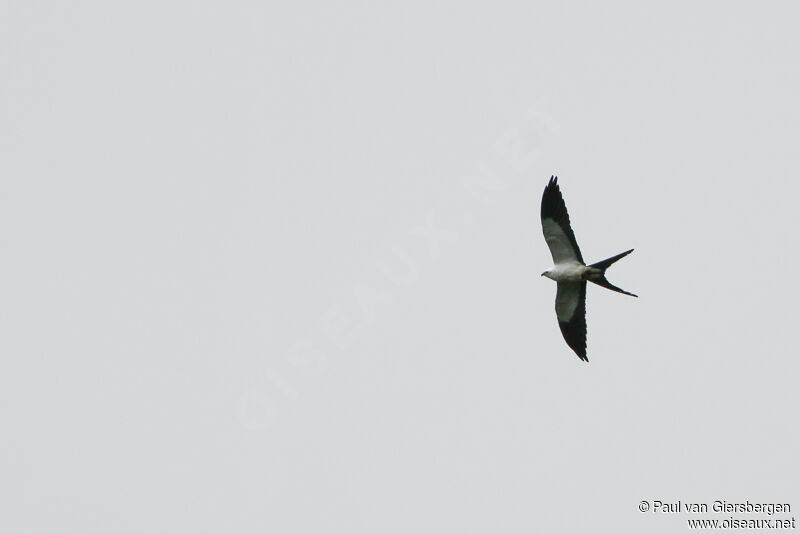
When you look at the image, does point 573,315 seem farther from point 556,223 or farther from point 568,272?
point 556,223

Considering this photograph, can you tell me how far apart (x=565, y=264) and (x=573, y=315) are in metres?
1.53

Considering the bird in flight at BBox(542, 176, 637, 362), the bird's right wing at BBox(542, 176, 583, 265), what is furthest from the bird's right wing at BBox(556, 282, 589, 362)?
the bird's right wing at BBox(542, 176, 583, 265)

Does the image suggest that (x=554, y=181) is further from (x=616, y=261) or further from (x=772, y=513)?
(x=772, y=513)

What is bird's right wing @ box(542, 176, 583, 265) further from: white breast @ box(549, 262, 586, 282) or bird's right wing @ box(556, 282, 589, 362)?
bird's right wing @ box(556, 282, 589, 362)

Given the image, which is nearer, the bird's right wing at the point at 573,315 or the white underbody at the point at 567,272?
the white underbody at the point at 567,272

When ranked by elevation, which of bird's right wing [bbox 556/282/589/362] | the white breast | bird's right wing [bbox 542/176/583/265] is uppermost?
bird's right wing [bbox 542/176/583/265]

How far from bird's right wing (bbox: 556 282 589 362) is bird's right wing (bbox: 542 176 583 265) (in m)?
1.00

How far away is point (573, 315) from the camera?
27203mm

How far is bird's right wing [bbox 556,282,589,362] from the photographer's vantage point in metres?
26.9

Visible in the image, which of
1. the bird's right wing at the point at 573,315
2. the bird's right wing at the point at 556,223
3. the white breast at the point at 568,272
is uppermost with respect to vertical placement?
the bird's right wing at the point at 556,223

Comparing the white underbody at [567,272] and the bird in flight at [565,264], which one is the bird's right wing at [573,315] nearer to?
the bird in flight at [565,264]

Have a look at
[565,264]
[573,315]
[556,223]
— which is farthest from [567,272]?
[573,315]

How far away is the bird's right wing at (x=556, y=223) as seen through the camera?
25828 mm

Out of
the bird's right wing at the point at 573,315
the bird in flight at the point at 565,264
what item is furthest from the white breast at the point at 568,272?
the bird's right wing at the point at 573,315
